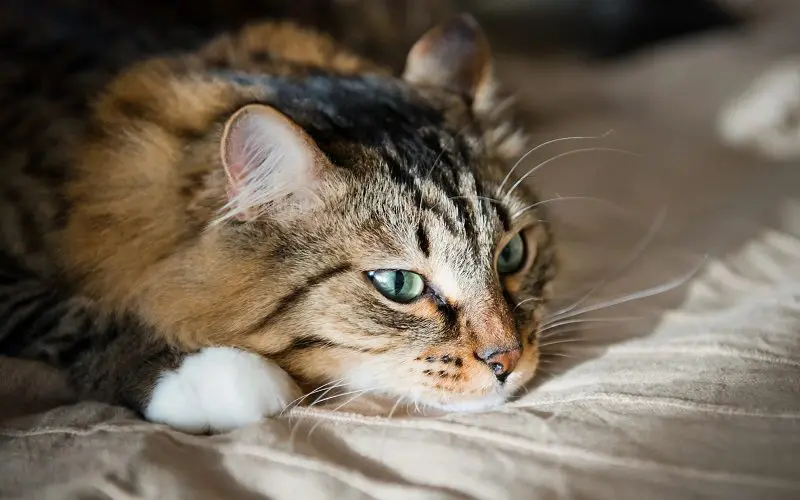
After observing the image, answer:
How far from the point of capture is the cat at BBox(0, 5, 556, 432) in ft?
3.08

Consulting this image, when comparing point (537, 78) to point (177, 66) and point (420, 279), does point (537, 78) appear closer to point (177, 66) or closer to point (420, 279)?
point (177, 66)

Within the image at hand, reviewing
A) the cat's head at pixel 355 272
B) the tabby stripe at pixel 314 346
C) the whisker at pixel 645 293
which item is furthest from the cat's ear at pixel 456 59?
the tabby stripe at pixel 314 346

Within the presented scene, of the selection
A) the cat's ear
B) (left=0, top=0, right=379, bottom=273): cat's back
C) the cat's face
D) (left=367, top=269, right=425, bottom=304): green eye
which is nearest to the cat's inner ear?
the cat's face

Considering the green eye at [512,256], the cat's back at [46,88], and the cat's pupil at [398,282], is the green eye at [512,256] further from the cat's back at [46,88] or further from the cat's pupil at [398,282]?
the cat's back at [46,88]

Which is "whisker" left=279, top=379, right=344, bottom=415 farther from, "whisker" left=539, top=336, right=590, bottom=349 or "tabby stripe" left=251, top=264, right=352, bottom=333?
"whisker" left=539, top=336, right=590, bottom=349

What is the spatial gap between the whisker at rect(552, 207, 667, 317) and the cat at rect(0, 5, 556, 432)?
0.06 metres

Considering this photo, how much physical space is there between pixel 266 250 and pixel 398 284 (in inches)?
6.8

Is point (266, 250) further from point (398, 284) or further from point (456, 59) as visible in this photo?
point (456, 59)

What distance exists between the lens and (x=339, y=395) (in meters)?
0.97

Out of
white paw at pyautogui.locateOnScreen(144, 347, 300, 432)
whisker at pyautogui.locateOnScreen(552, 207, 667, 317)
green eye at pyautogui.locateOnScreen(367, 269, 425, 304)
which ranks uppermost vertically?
whisker at pyautogui.locateOnScreen(552, 207, 667, 317)

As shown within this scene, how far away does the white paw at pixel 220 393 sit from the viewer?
0.89 m

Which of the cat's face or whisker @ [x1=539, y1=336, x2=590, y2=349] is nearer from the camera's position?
the cat's face

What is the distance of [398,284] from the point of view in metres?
0.97

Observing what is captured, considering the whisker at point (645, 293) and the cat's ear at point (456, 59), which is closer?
the whisker at point (645, 293)
